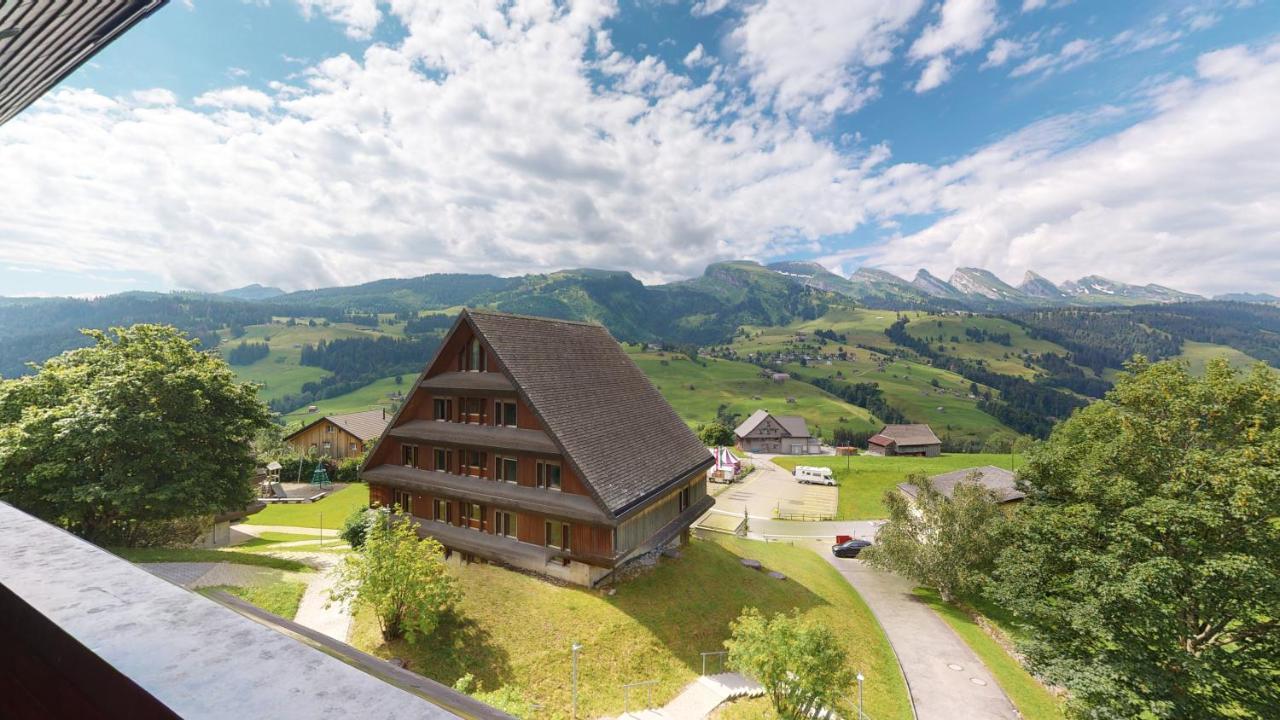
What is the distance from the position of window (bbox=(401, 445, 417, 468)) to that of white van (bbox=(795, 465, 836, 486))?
6594 centimetres

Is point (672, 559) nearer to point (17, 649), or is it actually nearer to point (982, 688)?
point (982, 688)

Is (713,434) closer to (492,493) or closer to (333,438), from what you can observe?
(333,438)

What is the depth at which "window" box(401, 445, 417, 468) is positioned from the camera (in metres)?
32.0

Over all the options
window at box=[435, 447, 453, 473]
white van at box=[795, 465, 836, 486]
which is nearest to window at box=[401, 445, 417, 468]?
window at box=[435, 447, 453, 473]

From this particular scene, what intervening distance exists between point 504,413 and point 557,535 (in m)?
7.23

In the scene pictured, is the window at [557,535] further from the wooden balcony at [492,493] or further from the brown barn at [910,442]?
the brown barn at [910,442]

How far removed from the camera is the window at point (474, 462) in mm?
28938

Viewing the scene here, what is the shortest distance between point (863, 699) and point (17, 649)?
29.8m

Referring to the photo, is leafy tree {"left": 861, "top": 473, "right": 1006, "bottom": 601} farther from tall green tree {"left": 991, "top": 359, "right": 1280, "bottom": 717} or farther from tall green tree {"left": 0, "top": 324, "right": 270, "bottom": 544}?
tall green tree {"left": 0, "top": 324, "right": 270, "bottom": 544}

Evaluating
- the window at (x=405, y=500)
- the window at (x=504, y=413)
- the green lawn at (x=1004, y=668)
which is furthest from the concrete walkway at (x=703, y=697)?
the window at (x=405, y=500)

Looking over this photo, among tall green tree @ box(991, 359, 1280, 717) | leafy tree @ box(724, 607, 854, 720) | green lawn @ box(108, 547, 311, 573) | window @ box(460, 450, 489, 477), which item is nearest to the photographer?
tall green tree @ box(991, 359, 1280, 717)

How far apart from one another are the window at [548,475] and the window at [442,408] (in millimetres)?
7507

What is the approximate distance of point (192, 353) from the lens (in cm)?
3294

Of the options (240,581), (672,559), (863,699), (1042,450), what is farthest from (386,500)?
(1042,450)
